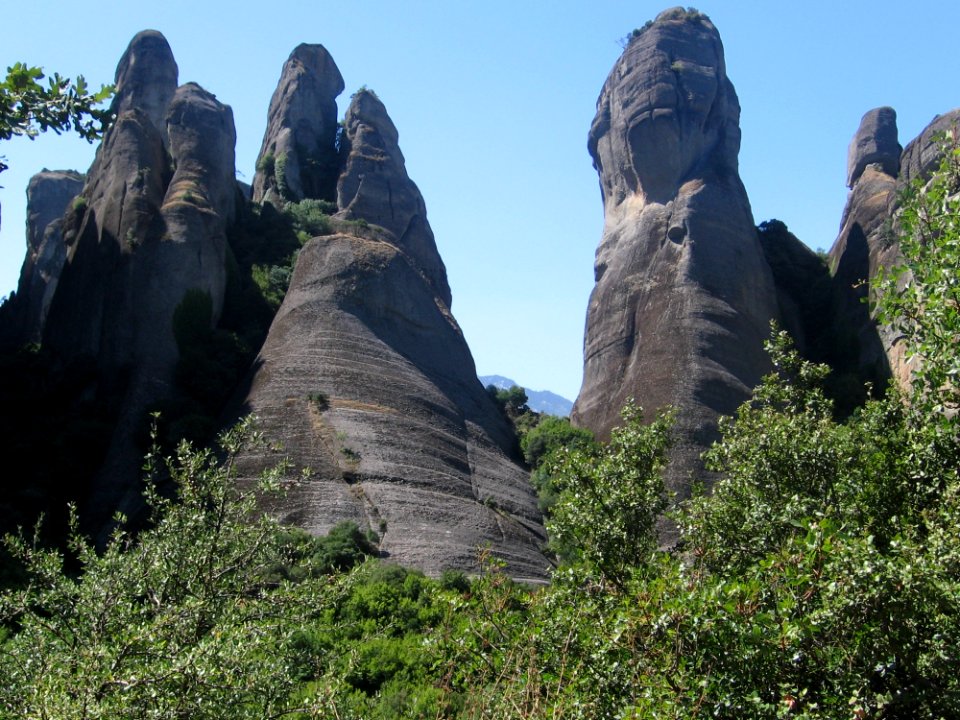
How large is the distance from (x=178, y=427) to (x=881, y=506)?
31946 millimetres

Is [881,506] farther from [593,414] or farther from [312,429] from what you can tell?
[593,414]

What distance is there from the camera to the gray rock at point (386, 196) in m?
63.9

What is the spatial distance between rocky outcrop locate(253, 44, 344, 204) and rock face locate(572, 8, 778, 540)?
19760 mm

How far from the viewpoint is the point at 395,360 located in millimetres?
46219

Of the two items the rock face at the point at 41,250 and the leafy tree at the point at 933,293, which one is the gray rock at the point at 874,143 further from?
the leafy tree at the point at 933,293

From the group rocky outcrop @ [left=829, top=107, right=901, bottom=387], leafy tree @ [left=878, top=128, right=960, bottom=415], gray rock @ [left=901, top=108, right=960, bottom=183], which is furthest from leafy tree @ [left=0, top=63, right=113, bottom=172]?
gray rock @ [left=901, top=108, right=960, bottom=183]

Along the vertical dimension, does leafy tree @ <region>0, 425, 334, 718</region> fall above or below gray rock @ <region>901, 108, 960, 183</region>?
below

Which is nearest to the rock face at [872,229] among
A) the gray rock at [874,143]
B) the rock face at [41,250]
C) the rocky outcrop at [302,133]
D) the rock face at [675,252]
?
the gray rock at [874,143]

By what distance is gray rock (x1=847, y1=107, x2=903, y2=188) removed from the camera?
6494 centimetres

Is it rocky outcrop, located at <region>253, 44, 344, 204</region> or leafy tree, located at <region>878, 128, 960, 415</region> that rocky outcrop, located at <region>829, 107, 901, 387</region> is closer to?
leafy tree, located at <region>878, 128, 960, 415</region>

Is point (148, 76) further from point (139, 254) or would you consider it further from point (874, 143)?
point (874, 143)

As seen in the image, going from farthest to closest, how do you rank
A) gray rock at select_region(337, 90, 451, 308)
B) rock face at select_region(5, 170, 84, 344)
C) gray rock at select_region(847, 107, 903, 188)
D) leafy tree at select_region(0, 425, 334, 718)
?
gray rock at select_region(847, 107, 903, 188) → gray rock at select_region(337, 90, 451, 308) → rock face at select_region(5, 170, 84, 344) → leafy tree at select_region(0, 425, 334, 718)

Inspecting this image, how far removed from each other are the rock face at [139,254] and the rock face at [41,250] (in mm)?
6833

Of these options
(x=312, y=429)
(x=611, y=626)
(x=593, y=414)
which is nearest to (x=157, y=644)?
(x=611, y=626)
